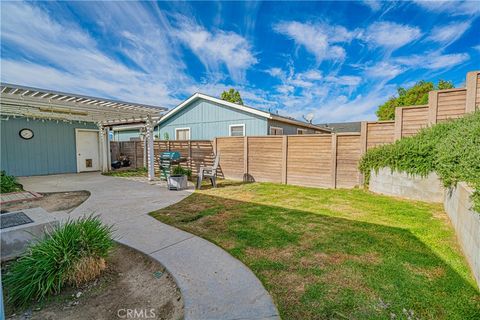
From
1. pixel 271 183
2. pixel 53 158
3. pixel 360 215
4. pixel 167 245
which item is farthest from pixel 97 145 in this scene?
pixel 360 215

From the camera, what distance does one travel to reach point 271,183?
7.82 metres

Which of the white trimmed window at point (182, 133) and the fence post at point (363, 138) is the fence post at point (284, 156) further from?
the white trimmed window at point (182, 133)

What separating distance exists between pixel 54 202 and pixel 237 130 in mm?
7322

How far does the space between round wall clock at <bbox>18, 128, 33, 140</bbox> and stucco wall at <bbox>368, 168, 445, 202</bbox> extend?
1356 centimetres

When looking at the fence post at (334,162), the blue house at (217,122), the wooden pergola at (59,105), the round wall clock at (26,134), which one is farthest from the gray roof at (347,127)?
the round wall clock at (26,134)

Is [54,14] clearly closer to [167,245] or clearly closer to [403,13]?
[167,245]

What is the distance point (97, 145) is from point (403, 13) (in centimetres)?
1428

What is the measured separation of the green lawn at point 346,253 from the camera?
181cm

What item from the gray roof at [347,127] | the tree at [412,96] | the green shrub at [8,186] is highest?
the tree at [412,96]

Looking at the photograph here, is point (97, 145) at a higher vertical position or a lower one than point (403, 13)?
lower

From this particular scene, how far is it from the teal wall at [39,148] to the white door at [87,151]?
255 millimetres

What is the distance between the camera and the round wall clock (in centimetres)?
930

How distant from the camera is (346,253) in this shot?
106 inches

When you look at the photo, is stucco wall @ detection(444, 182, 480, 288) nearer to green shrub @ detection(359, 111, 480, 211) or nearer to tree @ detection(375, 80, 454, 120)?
green shrub @ detection(359, 111, 480, 211)
